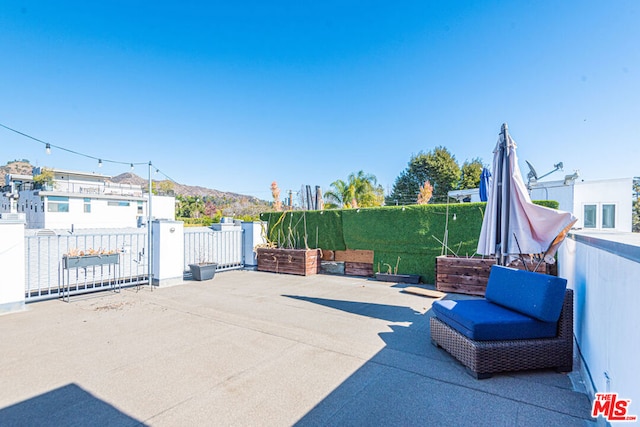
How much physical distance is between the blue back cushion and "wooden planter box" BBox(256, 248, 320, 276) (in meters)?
5.31

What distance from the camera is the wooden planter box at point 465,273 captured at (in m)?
6.03

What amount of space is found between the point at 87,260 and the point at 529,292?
21.8ft

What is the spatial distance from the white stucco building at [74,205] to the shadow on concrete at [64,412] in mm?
23845

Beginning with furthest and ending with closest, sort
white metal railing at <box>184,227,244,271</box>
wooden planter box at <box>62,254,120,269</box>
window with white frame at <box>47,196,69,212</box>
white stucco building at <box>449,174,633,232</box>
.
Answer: window with white frame at <box>47,196,69,212</box>, white stucco building at <box>449,174,633,232</box>, white metal railing at <box>184,227,244,271</box>, wooden planter box at <box>62,254,120,269</box>

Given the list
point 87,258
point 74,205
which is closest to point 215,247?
point 87,258

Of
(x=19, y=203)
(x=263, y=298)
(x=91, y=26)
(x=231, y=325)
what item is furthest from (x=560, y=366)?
(x=19, y=203)

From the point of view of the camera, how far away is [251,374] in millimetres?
2863

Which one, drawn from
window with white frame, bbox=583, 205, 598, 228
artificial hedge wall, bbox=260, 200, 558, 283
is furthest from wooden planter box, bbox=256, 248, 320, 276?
window with white frame, bbox=583, 205, 598, 228

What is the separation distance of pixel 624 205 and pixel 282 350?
44.0 feet

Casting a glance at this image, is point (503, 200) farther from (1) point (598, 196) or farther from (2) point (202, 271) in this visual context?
(1) point (598, 196)

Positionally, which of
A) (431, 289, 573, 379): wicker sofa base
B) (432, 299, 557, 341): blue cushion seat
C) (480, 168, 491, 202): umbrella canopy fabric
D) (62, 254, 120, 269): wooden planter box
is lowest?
(431, 289, 573, 379): wicker sofa base

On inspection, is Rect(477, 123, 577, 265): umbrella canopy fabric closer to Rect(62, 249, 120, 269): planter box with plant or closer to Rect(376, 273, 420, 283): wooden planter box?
Rect(376, 273, 420, 283): wooden planter box

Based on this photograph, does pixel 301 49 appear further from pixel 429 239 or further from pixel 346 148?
pixel 346 148

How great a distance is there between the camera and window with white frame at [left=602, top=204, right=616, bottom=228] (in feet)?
36.3
